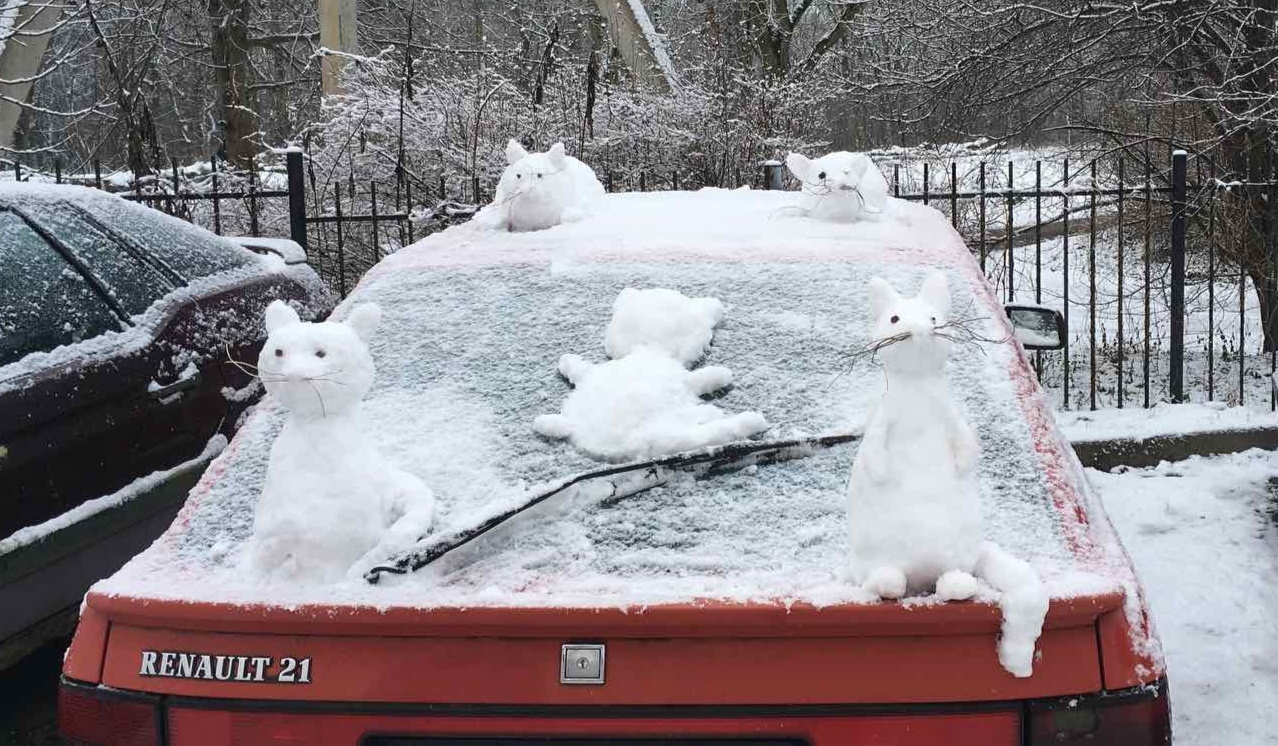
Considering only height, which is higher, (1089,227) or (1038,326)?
(1089,227)

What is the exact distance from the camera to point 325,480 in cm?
202

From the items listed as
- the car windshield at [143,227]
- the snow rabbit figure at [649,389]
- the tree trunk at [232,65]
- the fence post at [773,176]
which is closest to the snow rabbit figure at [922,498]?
the snow rabbit figure at [649,389]

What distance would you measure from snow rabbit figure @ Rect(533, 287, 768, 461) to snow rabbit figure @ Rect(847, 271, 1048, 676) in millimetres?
532

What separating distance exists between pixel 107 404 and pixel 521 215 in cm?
143

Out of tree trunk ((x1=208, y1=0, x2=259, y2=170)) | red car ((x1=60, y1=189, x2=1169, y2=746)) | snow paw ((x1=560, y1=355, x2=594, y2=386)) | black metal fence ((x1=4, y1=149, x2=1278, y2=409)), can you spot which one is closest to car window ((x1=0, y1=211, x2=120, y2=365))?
red car ((x1=60, y1=189, x2=1169, y2=746))

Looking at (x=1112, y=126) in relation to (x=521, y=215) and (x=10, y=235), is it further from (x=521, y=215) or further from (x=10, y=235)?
(x=10, y=235)

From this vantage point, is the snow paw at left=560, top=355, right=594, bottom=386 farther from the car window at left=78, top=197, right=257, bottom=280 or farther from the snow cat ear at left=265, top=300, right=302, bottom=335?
the car window at left=78, top=197, right=257, bottom=280

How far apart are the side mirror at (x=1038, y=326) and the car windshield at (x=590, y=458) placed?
363 mm

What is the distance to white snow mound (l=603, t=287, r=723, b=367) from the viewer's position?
261 cm

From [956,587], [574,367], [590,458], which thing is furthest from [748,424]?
[956,587]

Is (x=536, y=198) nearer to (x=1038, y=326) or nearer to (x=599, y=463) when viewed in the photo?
(x=1038, y=326)

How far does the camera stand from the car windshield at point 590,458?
1928 mm

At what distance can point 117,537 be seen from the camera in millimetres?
3660

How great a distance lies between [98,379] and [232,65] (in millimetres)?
14965
